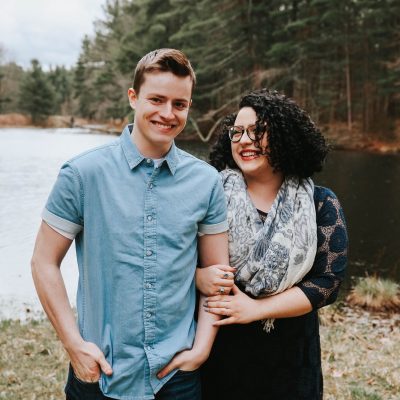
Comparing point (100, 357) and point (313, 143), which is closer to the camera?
point (100, 357)

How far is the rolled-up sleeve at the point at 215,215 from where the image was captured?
1.78 meters

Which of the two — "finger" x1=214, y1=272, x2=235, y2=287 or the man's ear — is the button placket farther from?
the man's ear

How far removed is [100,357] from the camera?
162cm

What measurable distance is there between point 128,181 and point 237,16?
91.3 ft

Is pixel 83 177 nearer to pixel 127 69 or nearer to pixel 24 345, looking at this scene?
pixel 24 345

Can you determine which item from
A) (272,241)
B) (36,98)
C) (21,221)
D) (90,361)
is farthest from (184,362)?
(36,98)

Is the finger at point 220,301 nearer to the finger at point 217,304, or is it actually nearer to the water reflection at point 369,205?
the finger at point 217,304

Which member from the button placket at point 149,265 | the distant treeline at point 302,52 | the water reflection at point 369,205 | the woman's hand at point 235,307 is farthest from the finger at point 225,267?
the distant treeline at point 302,52

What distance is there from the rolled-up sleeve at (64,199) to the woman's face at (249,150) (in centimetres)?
71

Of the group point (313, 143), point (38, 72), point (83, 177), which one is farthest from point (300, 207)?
point (38, 72)

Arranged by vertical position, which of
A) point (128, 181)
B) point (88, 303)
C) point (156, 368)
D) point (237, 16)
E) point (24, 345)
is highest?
point (237, 16)

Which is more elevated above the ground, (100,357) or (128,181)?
(128,181)

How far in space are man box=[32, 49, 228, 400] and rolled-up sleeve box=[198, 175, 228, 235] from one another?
27 mm

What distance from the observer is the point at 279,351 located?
6.59ft
